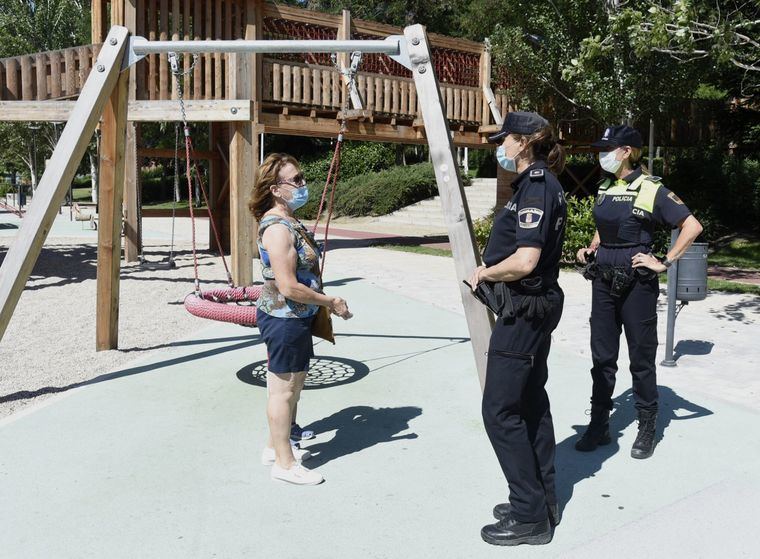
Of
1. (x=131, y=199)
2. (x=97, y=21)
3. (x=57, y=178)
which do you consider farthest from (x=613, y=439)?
(x=97, y=21)

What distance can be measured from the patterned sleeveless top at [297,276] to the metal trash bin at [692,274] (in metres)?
3.61

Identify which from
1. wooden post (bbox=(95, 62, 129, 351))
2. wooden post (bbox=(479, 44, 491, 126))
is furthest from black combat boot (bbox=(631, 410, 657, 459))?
wooden post (bbox=(479, 44, 491, 126))

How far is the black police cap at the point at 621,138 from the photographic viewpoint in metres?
4.30

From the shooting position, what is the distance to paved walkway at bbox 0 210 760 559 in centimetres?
323

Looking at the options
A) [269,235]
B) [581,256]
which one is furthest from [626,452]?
[269,235]

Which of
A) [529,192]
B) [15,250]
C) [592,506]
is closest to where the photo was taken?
[529,192]

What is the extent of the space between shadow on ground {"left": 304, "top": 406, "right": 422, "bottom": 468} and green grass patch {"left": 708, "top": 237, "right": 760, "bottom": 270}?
1062cm

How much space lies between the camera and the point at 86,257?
14297 millimetres

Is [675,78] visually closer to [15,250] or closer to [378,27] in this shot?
[378,27]

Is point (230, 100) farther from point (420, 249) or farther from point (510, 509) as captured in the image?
point (510, 509)

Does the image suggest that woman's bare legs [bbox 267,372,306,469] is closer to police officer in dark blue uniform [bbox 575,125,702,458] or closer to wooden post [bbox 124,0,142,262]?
police officer in dark blue uniform [bbox 575,125,702,458]

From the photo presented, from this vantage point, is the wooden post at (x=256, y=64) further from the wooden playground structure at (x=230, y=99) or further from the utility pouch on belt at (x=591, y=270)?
the utility pouch on belt at (x=591, y=270)

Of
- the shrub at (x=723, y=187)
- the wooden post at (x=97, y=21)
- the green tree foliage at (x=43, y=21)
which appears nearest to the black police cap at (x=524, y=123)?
the wooden post at (x=97, y=21)

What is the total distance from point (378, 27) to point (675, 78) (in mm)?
5300
